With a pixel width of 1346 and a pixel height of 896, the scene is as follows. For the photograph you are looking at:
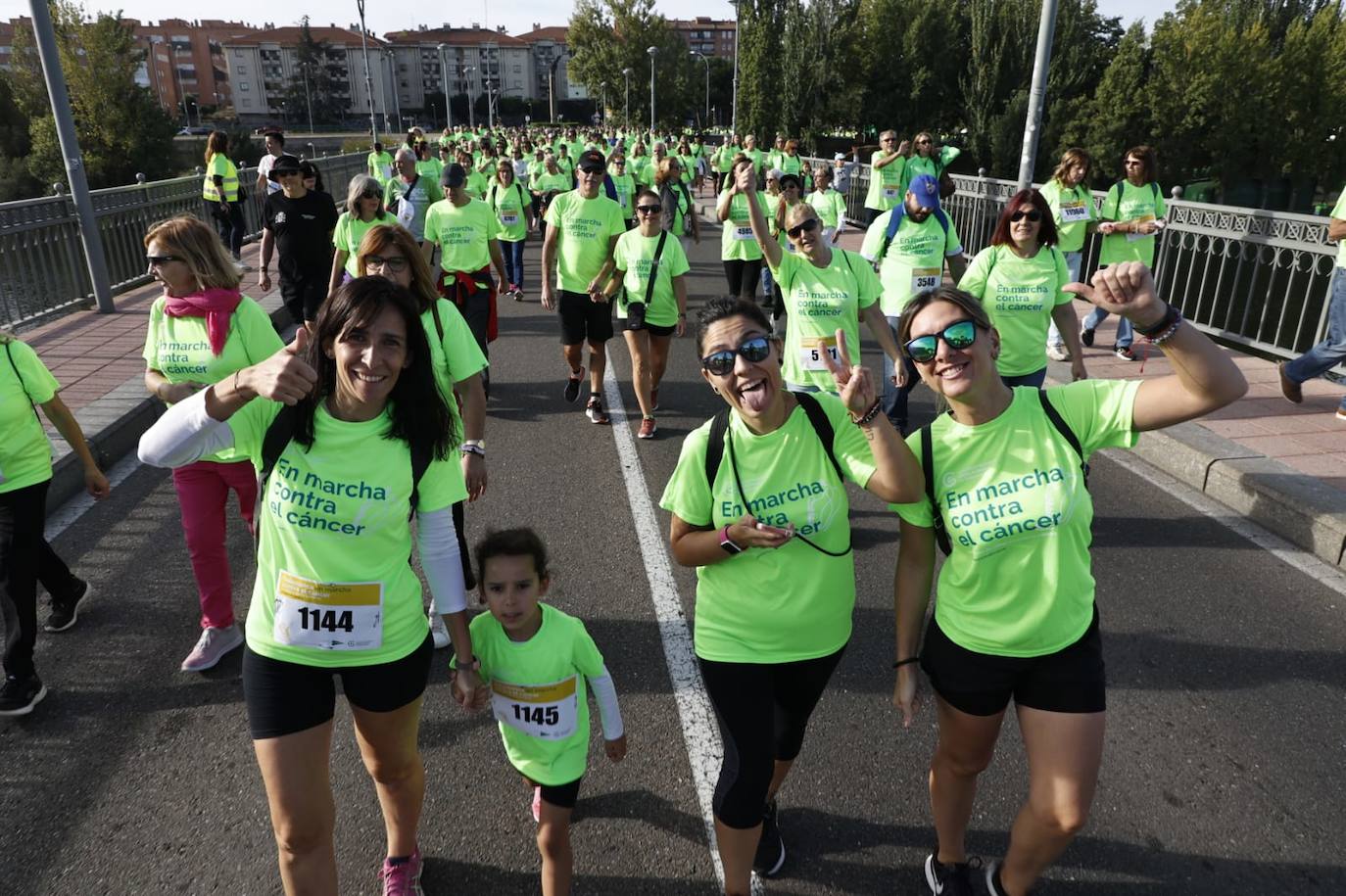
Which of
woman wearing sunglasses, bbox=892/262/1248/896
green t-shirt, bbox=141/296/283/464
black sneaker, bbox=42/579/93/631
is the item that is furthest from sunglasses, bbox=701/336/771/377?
black sneaker, bbox=42/579/93/631

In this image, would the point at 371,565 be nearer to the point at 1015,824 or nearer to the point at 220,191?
the point at 1015,824

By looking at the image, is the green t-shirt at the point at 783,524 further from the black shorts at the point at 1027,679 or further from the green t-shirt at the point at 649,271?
the green t-shirt at the point at 649,271

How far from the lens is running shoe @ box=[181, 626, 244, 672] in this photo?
157 inches

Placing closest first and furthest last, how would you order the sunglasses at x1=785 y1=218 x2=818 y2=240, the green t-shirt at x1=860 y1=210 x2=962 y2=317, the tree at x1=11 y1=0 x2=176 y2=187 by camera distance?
the sunglasses at x1=785 y1=218 x2=818 y2=240
the green t-shirt at x1=860 y1=210 x2=962 y2=317
the tree at x1=11 y1=0 x2=176 y2=187

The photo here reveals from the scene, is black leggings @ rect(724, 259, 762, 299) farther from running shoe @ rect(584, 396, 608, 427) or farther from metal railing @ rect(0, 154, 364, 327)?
metal railing @ rect(0, 154, 364, 327)

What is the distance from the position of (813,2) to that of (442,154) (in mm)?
30763

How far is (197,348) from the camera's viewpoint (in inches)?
150

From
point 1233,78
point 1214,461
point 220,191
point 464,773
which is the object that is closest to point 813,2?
point 1233,78

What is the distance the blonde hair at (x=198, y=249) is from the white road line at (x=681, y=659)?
2.50 m

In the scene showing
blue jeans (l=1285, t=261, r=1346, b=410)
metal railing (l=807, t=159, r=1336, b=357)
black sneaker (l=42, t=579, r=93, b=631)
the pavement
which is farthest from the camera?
metal railing (l=807, t=159, r=1336, b=357)

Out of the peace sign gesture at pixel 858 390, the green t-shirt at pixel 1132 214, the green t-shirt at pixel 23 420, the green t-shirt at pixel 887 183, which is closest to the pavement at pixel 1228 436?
the green t-shirt at pixel 1132 214

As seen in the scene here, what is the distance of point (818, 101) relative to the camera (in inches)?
1877

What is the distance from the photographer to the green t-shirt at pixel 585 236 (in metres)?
7.51

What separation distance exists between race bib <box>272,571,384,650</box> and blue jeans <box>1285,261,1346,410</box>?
7408 millimetres
